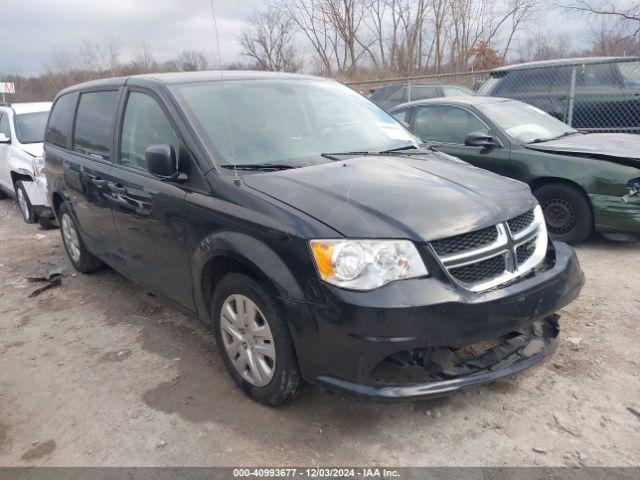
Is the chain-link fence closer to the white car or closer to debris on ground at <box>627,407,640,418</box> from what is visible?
debris on ground at <box>627,407,640,418</box>

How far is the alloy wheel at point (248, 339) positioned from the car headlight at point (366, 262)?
55 centimetres

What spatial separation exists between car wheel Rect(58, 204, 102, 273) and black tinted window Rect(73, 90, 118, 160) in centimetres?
89

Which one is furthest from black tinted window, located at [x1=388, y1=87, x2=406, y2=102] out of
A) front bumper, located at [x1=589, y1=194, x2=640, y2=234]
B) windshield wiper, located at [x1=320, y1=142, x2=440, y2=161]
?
windshield wiper, located at [x1=320, y1=142, x2=440, y2=161]

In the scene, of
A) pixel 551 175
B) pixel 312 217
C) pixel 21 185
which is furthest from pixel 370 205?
pixel 21 185

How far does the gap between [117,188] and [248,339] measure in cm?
176

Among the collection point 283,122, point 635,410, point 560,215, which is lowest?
point 635,410

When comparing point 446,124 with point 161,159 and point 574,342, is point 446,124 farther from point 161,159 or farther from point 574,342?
point 161,159

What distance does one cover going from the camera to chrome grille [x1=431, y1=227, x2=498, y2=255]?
97.6 inches

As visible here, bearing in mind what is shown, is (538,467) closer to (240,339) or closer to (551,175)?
(240,339)

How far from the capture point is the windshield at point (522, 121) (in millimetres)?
6004

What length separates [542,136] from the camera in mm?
6039

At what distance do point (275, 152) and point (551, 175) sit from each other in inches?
136

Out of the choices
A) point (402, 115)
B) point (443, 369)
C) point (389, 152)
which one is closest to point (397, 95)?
point (402, 115)

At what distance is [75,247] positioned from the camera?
542cm
